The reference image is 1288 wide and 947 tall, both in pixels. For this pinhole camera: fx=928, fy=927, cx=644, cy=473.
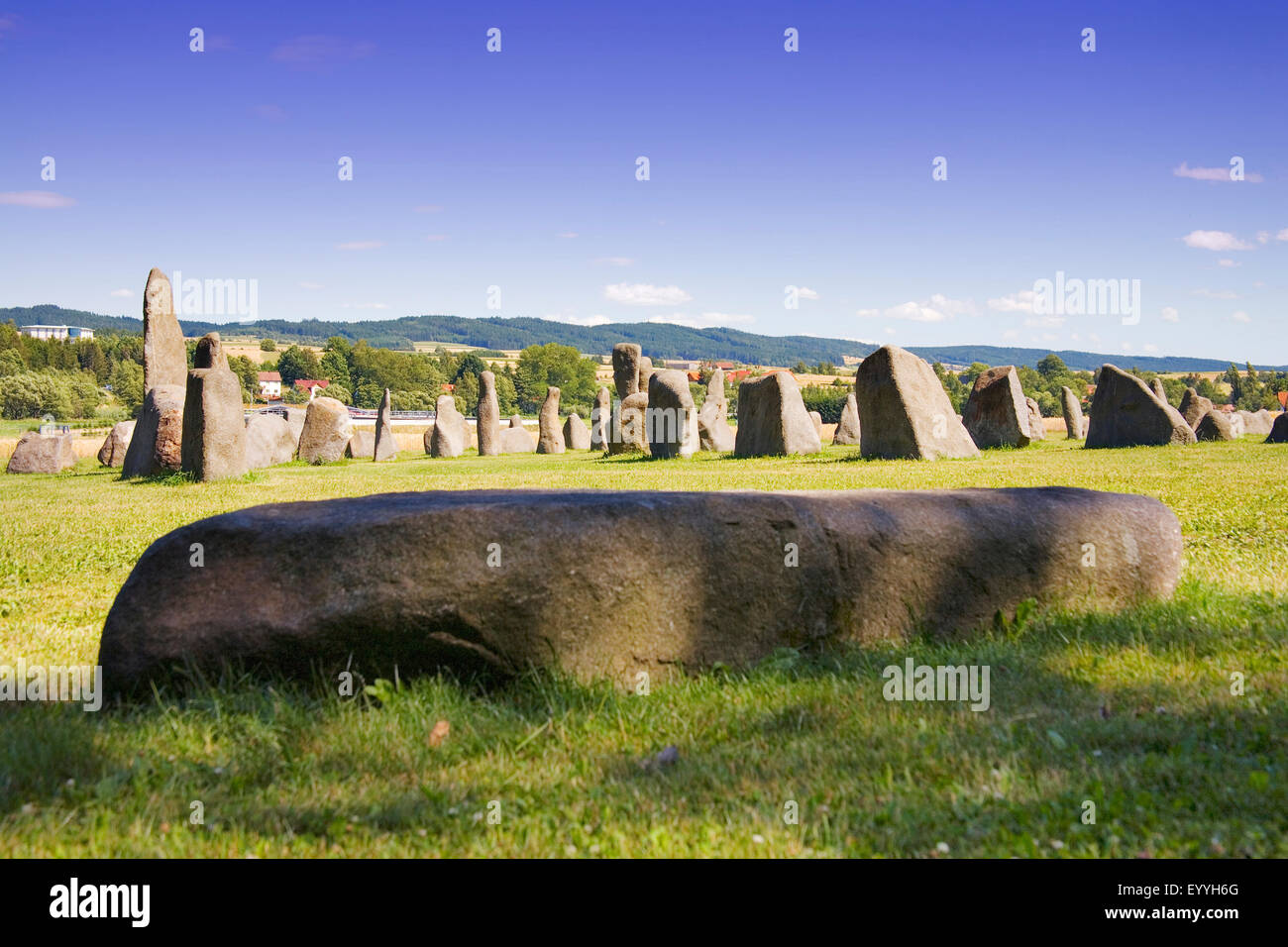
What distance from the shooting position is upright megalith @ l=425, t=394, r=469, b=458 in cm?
2811

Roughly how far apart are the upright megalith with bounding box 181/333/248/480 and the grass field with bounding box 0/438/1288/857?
9.93 m

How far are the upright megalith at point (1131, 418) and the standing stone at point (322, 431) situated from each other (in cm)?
1830

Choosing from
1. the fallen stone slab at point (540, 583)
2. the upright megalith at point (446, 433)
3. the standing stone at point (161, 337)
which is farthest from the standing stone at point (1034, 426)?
the fallen stone slab at point (540, 583)

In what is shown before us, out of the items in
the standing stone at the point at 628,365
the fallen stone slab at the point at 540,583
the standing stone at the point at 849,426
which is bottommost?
the fallen stone slab at the point at 540,583

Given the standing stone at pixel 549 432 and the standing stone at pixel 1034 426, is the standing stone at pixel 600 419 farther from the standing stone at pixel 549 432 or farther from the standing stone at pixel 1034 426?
the standing stone at pixel 1034 426

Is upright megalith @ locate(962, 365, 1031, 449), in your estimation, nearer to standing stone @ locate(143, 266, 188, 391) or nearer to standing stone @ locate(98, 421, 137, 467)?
standing stone @ locate(143, 266, 188, 391)

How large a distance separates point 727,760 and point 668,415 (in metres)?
18.1

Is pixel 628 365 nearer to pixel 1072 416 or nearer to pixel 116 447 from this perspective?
pixel 116 447

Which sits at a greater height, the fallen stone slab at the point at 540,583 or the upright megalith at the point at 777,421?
the upright megalith at the point at 777,421

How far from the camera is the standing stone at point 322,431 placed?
24625 millimetres

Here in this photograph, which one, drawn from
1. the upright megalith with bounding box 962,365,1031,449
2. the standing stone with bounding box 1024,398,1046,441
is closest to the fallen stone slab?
the upright megalith with bounding box 962,365,1031,449

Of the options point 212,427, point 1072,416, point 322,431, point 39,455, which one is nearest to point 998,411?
point 1072,416

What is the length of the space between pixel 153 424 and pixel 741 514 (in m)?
13.7
